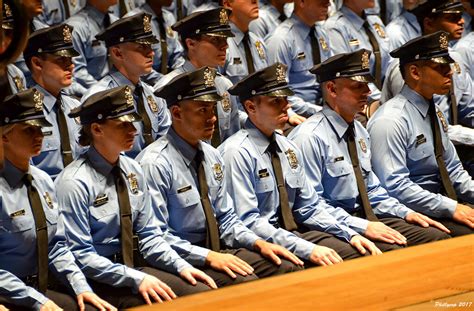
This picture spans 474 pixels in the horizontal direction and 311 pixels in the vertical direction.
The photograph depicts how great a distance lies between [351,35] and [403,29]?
0.41 m

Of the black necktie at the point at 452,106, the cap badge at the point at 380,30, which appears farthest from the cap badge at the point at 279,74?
the cap badge at the point at 380,30

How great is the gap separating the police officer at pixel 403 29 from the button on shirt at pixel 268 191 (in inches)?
76.2

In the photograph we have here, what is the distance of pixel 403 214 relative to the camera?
4512mm

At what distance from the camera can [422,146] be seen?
185 inches

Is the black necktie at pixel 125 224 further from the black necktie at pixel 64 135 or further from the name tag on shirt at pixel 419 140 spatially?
the name tag on shirt at pixel 419 140

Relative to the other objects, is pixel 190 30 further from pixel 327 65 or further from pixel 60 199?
pixel 60 199

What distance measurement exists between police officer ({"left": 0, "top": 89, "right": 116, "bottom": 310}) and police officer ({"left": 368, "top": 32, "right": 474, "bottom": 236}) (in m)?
1.71

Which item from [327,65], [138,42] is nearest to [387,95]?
[327,65]

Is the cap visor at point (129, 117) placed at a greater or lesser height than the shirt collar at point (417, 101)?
greater

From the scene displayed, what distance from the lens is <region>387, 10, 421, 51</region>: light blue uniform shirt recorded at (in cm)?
604

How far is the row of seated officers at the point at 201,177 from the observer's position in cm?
358

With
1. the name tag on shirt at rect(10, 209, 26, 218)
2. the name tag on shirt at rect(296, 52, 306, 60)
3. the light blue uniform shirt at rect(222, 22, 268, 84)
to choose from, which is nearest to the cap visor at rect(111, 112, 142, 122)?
the name tag on shirt at rect(10, 209, 26, 218)

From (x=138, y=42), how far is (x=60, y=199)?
1323mm

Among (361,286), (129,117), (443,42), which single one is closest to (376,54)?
(443,42)
